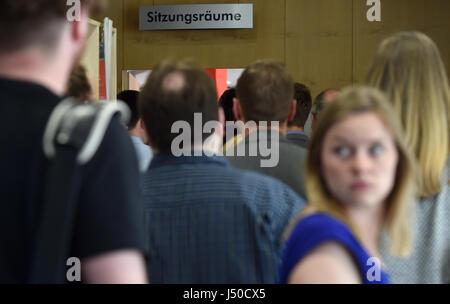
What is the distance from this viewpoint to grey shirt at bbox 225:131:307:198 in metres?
2.15

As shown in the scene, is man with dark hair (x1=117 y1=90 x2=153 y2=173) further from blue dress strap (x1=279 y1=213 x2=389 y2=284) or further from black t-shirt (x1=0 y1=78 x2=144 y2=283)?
black t-shirt (x1=0 y1=78 x2=144 y2=283)

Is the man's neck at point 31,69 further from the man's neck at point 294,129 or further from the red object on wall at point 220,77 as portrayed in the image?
the red object on wall at point 220,77

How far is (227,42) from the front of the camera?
7508 mm

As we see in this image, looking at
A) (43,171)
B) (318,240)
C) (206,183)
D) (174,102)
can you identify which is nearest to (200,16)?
(174,102)

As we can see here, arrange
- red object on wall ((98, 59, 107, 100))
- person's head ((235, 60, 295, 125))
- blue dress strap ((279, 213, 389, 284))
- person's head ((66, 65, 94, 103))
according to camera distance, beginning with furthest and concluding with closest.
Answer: red object on wall ((98, 59, 107, 100)) → person's head ((235, 60, 295, 125)) → person's head ((66, 65, 94, 103)) → blue dress strap ((279, 213, 389, 284))

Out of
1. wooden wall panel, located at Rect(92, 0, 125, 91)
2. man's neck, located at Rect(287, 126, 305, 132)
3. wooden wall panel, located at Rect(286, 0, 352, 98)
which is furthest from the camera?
wooden wall panel, located at Rect(92, 0, 125, 91)

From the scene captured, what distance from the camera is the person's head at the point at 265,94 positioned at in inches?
92.4

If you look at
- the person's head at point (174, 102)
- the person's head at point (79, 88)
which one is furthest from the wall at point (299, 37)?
the person's head at point (174, 102)

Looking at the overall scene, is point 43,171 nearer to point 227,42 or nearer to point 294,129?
point 294,129

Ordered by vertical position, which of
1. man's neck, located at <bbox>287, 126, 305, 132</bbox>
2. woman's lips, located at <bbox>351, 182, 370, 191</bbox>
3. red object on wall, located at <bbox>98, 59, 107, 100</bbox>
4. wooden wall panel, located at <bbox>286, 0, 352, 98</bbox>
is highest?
wooden wall panel, located at <bbox>286, 0, 352, 98</bbox>

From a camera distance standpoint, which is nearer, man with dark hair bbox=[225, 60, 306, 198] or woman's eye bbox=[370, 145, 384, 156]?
woman's eye bbox=[370, 145, 384, 156]

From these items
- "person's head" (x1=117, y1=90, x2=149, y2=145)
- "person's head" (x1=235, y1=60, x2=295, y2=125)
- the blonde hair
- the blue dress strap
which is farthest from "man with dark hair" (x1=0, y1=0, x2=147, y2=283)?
"person's head" (x1=117, y1=90, x2=149, y2=145)

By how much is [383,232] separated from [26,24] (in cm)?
73
